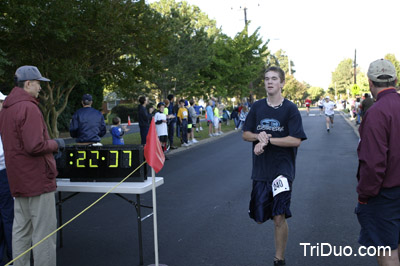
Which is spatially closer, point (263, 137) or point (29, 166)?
point (29, 166)

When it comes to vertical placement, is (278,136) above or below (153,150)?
above

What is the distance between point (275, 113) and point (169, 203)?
151 inches

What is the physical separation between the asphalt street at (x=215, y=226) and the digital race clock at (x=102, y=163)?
968mm

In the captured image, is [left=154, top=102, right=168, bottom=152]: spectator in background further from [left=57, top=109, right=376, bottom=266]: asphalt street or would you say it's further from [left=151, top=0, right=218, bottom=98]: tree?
[left=151, top=0, right=218, bottom=98]: tree

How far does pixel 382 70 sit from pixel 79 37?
12895 millimetres

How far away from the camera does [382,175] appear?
306 centimetres

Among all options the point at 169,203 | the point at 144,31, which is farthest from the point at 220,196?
the point at 144,31

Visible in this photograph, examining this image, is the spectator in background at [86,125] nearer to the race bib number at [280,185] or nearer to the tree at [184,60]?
the race bib number at [280,185]

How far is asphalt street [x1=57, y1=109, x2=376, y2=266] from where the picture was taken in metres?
4.87

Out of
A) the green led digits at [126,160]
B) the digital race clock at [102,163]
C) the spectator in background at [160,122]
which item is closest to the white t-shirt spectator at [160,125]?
the spectator in background at [160,122]

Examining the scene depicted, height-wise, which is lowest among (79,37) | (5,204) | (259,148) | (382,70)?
(5,204)

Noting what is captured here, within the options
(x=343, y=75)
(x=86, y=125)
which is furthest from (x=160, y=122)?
(x=343, y=75)

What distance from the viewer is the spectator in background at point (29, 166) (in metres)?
3.73

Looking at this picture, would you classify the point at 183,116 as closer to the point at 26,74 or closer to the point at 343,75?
the point at 26,74
